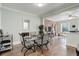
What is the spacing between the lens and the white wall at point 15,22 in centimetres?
159

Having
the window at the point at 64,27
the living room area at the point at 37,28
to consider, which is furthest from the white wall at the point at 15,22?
the window at the point at 64,27

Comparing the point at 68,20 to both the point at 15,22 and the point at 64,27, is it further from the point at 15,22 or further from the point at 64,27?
the point at 15,22

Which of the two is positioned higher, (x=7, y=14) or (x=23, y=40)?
(x=7, y=14)

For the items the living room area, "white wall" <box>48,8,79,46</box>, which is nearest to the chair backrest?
the living room area

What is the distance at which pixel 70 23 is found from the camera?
1596 mm

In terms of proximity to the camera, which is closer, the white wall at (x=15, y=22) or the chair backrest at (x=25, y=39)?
the white wall at (x=15, y=22)

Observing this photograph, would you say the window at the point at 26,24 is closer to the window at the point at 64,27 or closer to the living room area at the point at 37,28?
the living room area at the point at 37,28

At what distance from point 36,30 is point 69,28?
67 cm

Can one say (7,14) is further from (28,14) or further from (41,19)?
(41,19)

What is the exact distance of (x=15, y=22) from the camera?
5.32ft

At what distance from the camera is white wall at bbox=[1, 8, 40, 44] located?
1.59 metres

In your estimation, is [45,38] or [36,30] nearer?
[36,30]

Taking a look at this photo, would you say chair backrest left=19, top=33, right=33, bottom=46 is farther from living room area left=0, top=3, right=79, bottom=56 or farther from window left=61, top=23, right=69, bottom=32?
window left=61, top=23, right=69, bottom=32

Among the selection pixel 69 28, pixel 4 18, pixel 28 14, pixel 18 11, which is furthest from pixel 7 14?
pixel 69 28
